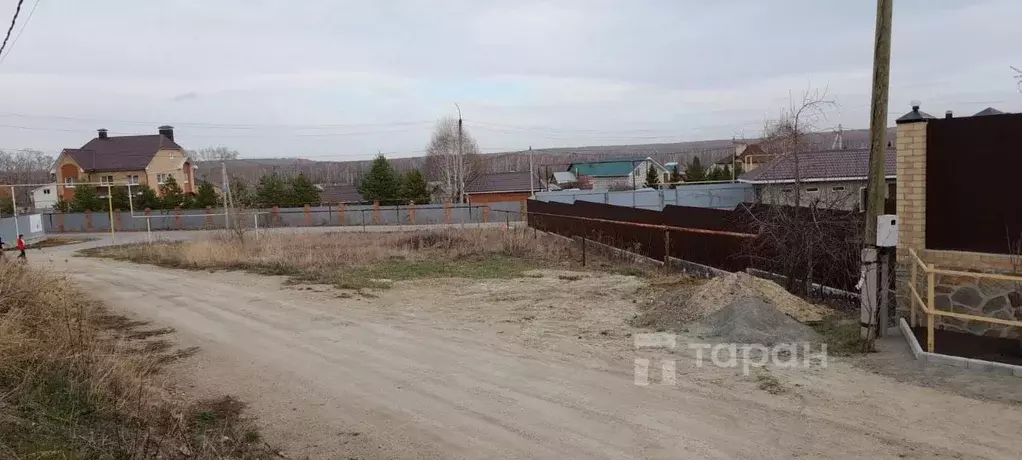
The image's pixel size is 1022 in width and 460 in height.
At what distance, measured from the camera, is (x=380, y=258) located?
18562 millimetres

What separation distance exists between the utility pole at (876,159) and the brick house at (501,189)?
46.4 m

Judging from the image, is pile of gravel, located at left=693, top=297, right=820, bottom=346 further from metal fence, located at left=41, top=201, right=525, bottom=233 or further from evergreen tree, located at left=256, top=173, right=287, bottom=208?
evergreen tree, located at left=256, top=173, right=287, bottom=208

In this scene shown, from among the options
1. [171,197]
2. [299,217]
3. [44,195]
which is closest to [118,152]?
[44,195]

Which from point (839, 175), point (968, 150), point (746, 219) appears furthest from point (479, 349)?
point (839, 175)

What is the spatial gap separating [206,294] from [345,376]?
299 inches

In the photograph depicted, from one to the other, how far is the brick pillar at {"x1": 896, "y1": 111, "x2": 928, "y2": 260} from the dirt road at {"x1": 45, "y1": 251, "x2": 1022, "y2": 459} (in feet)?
7.81

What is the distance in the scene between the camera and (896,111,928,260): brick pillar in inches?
304

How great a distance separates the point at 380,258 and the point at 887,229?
1391 centimetres

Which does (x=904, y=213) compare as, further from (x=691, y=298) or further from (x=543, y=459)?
(x=543, y=459)

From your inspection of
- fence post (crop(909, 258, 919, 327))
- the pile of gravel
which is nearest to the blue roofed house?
the pile of gravel

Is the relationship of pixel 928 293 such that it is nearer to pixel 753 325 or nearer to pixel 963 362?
pixel 963 362

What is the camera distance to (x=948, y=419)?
506 cm

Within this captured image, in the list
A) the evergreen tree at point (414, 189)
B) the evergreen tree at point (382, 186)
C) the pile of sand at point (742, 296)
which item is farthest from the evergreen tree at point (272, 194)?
the pile of sand at point (742, 296)

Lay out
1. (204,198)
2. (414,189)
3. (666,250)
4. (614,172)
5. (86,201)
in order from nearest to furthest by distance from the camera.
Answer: (666,250) → (86,201) → (204,198) → (414,189) → (614,172)
